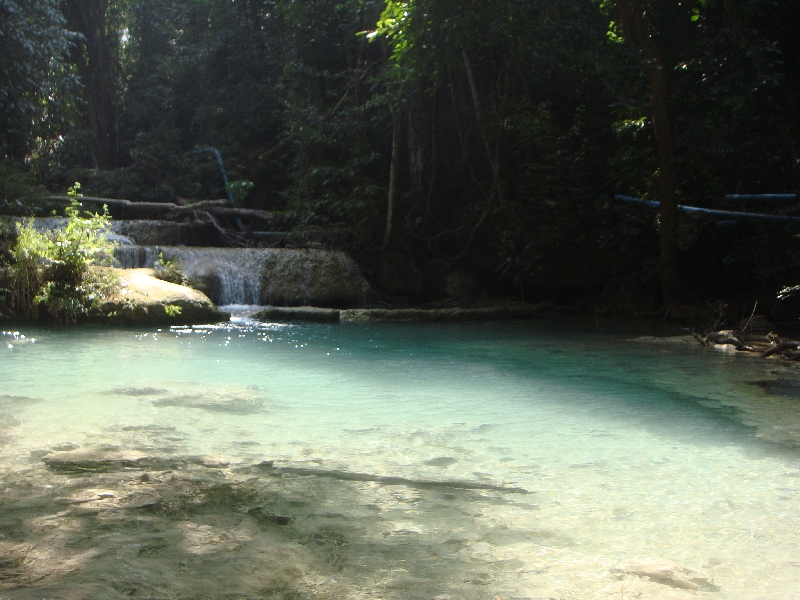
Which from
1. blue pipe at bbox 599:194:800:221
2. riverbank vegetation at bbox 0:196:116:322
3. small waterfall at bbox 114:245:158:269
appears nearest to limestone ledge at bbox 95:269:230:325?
riverbank vegetation at bbox 0:196:116:322

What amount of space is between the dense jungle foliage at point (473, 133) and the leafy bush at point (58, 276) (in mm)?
3848

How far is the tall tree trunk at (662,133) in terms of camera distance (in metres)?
9.56

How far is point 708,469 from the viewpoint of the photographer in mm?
3250

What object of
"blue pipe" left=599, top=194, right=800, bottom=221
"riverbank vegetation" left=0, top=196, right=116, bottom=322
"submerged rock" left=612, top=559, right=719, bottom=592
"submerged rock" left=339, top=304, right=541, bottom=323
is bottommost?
"submerged rock" left=612, top=559, right=719, bottom=592

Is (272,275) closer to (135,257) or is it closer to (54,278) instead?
(135,257)

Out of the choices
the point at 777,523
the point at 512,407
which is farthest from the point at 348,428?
the point at 777,523

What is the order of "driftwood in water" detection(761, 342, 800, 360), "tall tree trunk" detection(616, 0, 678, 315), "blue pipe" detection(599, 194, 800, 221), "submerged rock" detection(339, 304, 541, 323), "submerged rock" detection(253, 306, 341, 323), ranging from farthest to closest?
"submerged rock" detection(339, 304, 541, 323)
"submerged rock" detection(253, 306, 341, 323)
"blue pipe" detection(599, 194, 800, 221)
"tall tree trunk" detection(616, 0, 678, 315)
"driftwood in water" detection(761, 342, 800, 360)

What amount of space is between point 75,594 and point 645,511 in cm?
191

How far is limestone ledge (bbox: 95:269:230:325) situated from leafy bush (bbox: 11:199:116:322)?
0.19m

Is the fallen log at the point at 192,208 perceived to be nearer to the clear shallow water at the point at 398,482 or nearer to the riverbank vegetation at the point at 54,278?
the riverbank vegetation at the point at 54,278

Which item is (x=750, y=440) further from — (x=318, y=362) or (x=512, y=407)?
(x=318, y=362)

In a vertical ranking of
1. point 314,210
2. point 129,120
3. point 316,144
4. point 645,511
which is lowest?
point 645,511

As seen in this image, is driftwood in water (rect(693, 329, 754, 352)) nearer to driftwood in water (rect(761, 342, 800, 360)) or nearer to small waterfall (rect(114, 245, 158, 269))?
driftwood in water (rect(761, 342, 800, 360))

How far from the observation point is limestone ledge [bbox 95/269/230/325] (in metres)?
9.32
